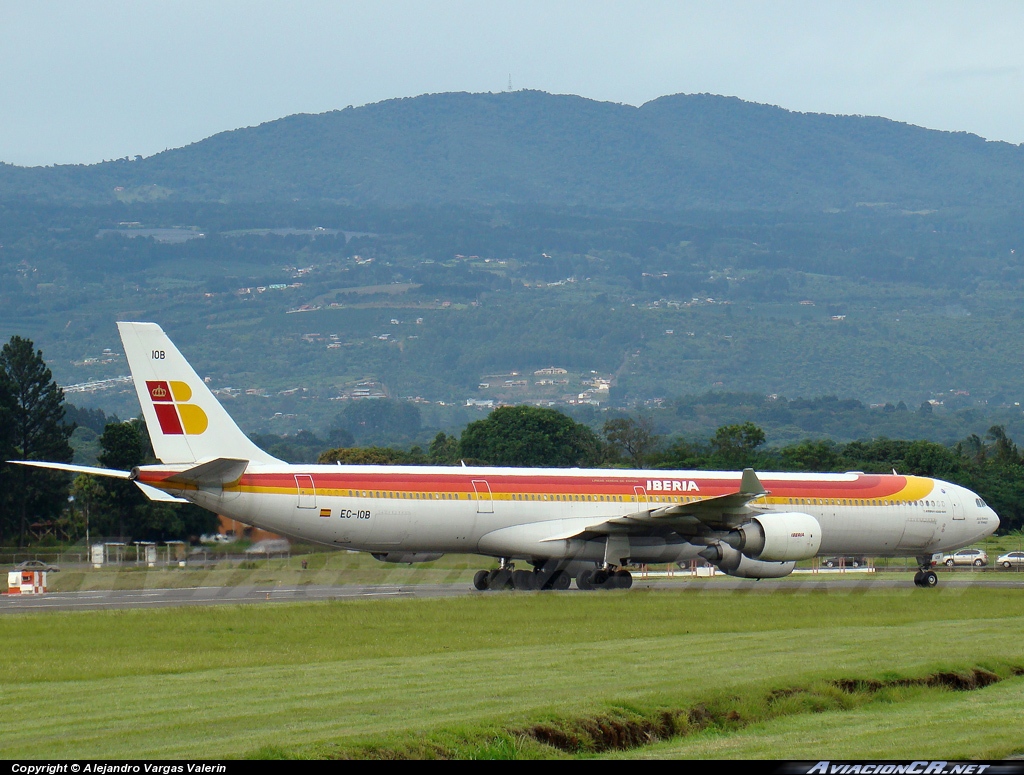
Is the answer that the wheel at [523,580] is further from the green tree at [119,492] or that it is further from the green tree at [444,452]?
the green tree at [444,452]

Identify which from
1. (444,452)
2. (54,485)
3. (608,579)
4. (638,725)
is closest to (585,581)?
(608,579)

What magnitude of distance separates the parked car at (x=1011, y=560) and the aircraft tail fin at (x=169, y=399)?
3926 cm

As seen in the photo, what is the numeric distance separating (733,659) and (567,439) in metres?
106

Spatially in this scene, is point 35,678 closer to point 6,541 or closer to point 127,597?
point 127,597

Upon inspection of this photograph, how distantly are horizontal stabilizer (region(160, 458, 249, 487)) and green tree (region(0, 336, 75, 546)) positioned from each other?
47484 millimetres

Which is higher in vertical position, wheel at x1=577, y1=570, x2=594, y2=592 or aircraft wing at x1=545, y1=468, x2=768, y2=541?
aircraft wing at x1=545, y1=468, x2=768, y2=541

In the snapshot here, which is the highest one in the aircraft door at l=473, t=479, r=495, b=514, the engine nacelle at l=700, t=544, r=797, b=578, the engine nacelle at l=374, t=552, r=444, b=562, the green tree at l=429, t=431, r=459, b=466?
the aircraft door at l=473, t=479, r=495, b=514

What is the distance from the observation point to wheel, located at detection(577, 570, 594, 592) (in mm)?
39250

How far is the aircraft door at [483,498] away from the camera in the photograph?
3769 cm

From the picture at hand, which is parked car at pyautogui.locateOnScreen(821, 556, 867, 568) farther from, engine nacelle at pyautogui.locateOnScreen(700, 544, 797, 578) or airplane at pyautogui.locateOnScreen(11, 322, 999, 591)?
engine nacelle at pyautogui.locateOnScreen(700, 544, 797, 578)

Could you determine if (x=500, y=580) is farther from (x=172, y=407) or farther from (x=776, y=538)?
(x=172, y=407)

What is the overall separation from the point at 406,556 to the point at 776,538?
32.9 feet

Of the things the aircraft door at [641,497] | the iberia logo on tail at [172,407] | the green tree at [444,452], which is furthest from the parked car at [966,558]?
the green tree at [444,452]

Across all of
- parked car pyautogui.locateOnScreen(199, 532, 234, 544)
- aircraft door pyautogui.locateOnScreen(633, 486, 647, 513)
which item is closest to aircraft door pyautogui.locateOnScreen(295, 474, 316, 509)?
aircraft door pyautogui.locateOnScreen(633, 486, 647, 513)
